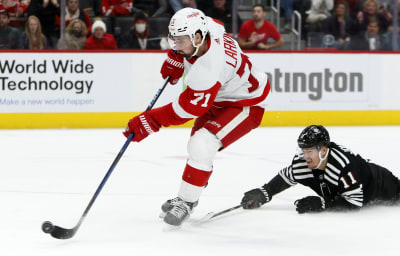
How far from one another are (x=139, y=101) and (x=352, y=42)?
111 inches

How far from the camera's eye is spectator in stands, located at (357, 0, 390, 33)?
9539mm

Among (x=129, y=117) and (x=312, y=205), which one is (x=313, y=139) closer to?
(x=312, y=205)

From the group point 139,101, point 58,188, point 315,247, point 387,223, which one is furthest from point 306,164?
point 139,101

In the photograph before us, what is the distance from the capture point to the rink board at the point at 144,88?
8609 millimetres

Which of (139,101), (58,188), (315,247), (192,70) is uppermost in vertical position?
(192,70)

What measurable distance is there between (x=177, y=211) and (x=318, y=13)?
20.8ft

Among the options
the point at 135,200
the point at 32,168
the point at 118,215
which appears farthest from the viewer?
the point at 32,168

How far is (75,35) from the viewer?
8.76 m

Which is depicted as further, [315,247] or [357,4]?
[357,4]

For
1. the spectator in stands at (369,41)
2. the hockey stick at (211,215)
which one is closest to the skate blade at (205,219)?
the hockey stick at (211,215)

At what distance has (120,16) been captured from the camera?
29.3ft

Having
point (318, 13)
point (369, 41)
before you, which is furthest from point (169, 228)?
Answer: point (369, 41)

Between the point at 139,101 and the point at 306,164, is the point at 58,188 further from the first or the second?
the point at 139,101

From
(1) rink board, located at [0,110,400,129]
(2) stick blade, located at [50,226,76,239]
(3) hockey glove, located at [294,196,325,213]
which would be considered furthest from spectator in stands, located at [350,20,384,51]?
(2) stick blade, located at [50,226,76,239]
